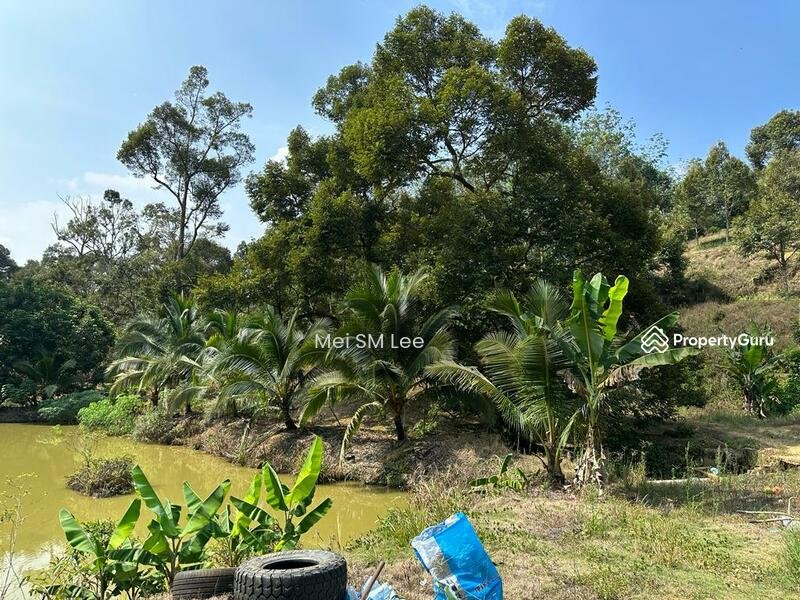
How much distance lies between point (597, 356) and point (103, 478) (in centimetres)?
899

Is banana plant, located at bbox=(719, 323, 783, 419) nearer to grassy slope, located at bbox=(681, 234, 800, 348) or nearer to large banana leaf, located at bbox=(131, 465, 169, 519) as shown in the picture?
grassy slope, located at bbox=(681, 234, 800, 348)

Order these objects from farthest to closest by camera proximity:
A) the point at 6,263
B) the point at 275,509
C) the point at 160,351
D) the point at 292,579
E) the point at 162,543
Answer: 1. the point at 6,263
2. the point at 160,351
3. the point at 275,509
4. the point at 162,543
5. the point at 292,579

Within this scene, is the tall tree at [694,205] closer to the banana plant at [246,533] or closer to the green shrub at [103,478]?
the green shrub at [103,478]

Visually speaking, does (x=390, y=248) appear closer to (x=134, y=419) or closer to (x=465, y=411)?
(x=465, y=411)

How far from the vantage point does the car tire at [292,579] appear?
12.3ft

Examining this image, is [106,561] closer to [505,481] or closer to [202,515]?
[202,515]

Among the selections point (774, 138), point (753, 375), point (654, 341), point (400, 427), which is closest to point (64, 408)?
point (400, 427)

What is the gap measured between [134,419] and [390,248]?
401 inches

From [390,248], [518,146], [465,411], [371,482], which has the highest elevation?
[518,146]

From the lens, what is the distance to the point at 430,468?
1055 cm

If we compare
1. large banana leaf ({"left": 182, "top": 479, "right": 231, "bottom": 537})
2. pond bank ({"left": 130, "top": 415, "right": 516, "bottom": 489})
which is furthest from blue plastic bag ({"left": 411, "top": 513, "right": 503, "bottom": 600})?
pond bank ({"left": 130, "top": 415, "right": 516, "bottom": 489})

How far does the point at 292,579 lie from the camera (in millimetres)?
3756

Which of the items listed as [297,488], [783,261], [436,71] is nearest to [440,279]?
[436,71]

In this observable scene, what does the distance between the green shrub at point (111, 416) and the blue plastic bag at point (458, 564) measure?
15.0 metres
